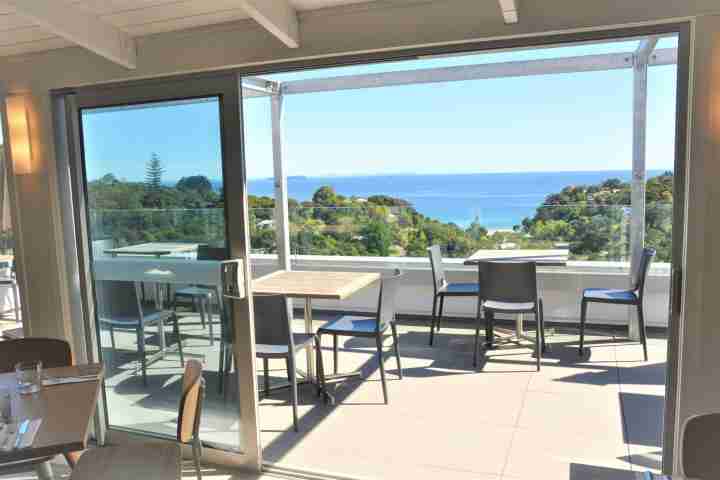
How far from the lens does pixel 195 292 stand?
10.5 ft

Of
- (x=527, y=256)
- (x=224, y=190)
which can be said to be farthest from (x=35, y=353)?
(x=527, y=256)

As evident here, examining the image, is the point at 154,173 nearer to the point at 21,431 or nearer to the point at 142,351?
the point at 142,351

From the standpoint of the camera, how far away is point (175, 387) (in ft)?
11.1

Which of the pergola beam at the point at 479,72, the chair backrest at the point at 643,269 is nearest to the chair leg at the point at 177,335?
the chair backrest at the point at 643,269

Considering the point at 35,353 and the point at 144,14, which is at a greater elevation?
the point at 144,14

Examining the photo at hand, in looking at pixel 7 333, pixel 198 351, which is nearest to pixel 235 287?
pixel 198 351

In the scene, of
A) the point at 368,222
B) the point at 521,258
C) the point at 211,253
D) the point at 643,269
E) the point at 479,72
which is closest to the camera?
the point at 211,253

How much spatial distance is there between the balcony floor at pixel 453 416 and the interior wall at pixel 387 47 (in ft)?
2.72

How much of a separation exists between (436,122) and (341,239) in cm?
494

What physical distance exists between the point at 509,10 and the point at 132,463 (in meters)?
2.36

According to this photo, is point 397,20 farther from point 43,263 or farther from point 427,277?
point 427,277

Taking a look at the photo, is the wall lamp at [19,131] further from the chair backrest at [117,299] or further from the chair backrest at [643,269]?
the chair backrest at [643,269]

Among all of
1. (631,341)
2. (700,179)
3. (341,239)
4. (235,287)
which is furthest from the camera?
(341,239)

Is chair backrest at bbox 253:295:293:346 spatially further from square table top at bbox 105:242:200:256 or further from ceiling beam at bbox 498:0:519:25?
ceiling beam at bbox 498:0:519:25
